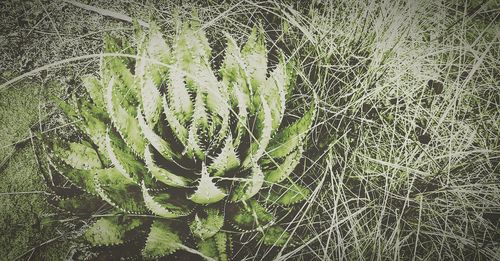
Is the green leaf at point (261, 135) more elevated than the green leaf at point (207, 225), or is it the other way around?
the green leaf at point (261, 135)

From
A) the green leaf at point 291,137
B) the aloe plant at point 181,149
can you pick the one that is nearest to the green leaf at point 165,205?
the aloe plant at point 181,149

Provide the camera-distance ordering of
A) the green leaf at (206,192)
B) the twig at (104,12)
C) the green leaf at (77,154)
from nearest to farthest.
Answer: the green leaf at (206,192), the green leaf at (77,154), the twig at (104,12)

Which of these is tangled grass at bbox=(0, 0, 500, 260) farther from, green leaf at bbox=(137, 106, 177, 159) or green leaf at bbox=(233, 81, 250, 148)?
green leaf at bbox=(137, 106, 177, 159)

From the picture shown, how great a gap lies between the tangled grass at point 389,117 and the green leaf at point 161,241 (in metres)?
0.15

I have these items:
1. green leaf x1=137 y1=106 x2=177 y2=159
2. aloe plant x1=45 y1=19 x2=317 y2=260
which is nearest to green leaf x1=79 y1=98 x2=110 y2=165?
aloe plant x1=45 y1=19 x2=317 y2=260

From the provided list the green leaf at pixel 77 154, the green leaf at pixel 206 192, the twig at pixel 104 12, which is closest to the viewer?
the green leaf at pixel 206 192

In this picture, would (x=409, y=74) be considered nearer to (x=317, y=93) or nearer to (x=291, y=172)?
(x=317, y=93)

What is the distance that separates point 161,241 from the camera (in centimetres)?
83

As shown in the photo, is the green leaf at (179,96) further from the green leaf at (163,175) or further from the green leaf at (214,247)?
the green leaf at (214,247)

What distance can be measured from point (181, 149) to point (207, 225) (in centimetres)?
19

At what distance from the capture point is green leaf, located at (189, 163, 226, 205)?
0.79 meters

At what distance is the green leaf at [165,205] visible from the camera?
0.80 m

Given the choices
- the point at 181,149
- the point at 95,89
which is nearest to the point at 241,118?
the point at 181,149

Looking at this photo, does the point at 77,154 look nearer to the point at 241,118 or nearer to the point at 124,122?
the point at 124,122
